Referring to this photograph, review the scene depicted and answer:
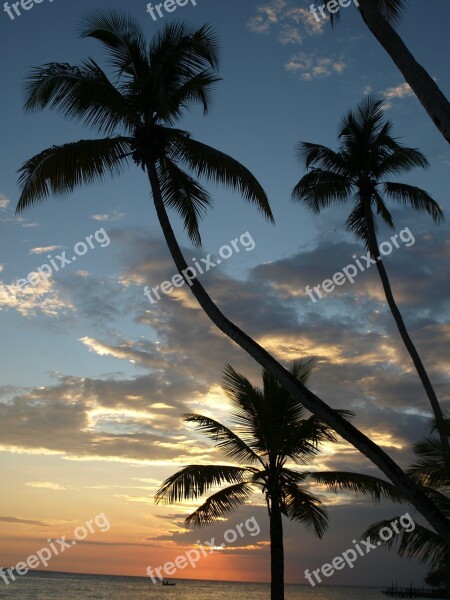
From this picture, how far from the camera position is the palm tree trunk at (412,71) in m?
6.68

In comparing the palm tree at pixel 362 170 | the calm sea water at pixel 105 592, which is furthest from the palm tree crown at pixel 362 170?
the calm sea water at pixel 105 592

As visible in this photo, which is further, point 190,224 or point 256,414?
point 256,414

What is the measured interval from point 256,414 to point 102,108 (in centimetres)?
935

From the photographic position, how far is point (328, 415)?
31.6ft

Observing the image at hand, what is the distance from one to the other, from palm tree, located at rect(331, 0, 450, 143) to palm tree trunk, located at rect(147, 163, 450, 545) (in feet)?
15.0

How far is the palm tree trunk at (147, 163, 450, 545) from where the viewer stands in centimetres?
900

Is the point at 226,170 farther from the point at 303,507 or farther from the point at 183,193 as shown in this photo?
the point at 303,507

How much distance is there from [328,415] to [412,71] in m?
4.85

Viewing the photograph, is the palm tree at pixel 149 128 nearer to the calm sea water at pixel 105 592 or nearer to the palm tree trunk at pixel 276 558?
the palm tree trunk at pixel 276 558

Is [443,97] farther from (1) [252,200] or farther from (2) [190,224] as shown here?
(2) [190,224]

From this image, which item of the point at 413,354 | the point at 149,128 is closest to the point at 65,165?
the point at 149,128

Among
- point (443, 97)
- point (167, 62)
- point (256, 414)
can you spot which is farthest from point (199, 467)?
point (443, 97)

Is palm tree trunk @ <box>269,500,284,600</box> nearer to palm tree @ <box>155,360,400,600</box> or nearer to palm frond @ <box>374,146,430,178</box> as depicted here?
palm tree @ <box>155,360,400,600</box>

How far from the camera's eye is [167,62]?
1346 cm
